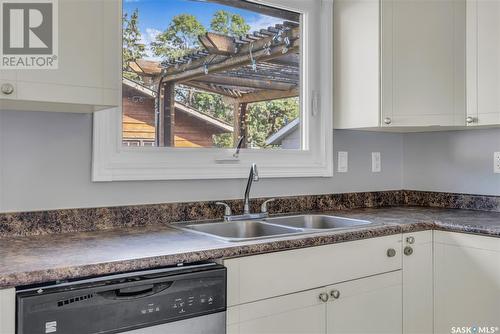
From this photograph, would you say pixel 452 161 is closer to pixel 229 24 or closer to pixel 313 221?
pixel 313 221

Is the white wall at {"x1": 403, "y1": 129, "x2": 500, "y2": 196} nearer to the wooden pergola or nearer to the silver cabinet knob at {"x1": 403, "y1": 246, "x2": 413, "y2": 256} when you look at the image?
the silver cabinet knob at {"x1": 403, "y1": 246, "x2": 413, "y2": 256}

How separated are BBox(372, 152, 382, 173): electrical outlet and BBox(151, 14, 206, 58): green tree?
1.31 meters

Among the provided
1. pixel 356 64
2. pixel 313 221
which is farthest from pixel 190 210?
pixel 356 64

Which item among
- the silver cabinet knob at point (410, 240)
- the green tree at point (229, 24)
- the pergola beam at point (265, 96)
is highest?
the green tree at point (229, 24)

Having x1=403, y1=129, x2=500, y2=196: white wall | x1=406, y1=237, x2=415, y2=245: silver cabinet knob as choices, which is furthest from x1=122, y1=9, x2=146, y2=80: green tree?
x1=403, y1=129, x2=500, y2=196: white wall

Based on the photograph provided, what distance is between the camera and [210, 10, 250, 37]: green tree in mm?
2328

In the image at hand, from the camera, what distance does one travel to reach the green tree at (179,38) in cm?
216

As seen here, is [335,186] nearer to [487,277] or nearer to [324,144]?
[324,144]

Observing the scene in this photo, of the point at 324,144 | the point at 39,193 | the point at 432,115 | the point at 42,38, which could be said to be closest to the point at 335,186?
the point at 324,144

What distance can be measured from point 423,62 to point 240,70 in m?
0.96

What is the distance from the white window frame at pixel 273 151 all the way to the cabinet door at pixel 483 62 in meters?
0.72

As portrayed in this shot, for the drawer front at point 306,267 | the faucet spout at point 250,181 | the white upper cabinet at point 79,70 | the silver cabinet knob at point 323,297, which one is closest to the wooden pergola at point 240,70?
the faucet spout at point 250,181

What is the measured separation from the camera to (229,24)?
2.37m

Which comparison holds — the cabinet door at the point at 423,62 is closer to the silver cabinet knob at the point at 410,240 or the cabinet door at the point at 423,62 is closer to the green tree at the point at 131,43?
the silver cabinet knob at the point at 410,240
